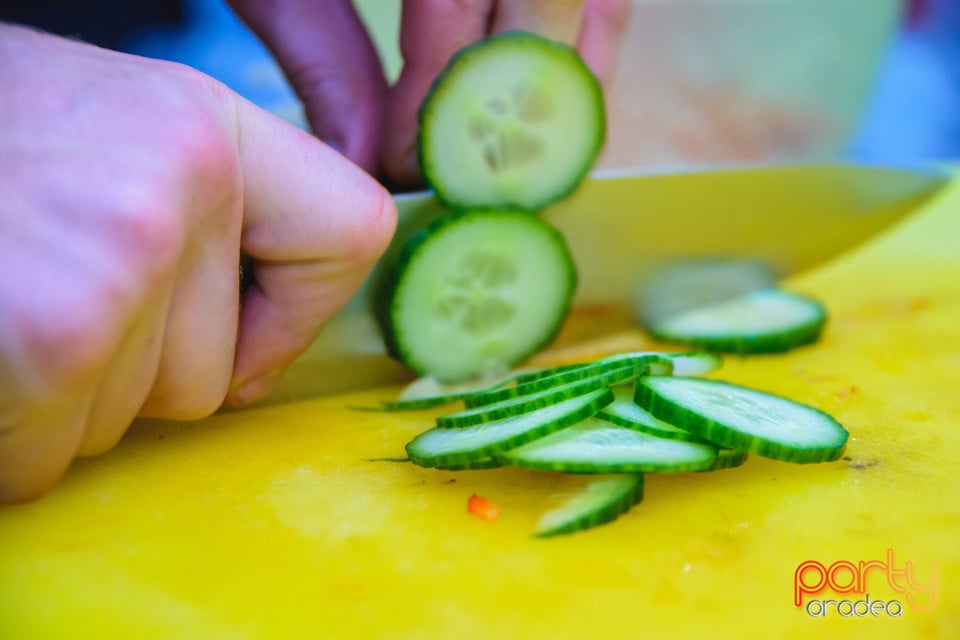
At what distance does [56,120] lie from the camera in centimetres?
89

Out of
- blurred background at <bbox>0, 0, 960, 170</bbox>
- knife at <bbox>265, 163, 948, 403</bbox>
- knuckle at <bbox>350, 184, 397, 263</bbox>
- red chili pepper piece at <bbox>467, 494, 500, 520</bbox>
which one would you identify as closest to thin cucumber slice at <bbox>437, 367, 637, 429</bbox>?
red chili pepper piece at <bbox>467, 494, 500, 520</bbox>

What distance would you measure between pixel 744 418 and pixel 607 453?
0.22 meters

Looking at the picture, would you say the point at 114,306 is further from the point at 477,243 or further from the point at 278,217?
the point at 477,243

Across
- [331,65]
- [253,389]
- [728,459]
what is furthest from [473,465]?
[331,65]

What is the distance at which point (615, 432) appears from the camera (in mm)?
1097

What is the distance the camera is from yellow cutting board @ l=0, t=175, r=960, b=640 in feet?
2.91

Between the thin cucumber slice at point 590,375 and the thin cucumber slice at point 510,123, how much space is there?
0.42 meters

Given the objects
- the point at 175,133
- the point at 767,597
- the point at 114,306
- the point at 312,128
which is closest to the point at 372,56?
the point at 312,128

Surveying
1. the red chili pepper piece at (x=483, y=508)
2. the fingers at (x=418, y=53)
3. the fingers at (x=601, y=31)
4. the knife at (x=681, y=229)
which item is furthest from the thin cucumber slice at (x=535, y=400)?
the fingers at (x=601, y=31)

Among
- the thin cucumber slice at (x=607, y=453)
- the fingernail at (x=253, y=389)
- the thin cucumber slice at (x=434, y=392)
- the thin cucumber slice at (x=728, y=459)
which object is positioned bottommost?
the thin cucumber slice at (x=434, y=392)

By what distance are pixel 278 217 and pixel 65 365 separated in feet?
1.26

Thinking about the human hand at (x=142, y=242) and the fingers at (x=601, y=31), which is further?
the fingers at (x=601, y=31)

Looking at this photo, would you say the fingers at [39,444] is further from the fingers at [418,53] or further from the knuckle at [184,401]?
the fingers at [418,53]

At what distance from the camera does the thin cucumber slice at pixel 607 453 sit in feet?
3.30
